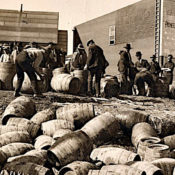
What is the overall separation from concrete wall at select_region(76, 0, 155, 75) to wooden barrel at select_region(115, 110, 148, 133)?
47.5ft

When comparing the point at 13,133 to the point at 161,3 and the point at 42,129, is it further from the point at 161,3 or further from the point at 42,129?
the point at 161,3

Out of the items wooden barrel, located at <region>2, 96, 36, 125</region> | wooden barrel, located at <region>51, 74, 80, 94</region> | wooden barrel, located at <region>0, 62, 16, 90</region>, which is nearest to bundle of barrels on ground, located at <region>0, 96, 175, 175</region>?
wooden barrel, located at <region>2, 96, 36, 125</region>

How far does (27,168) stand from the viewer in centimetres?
483

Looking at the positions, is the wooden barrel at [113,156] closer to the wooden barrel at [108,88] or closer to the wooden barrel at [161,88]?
the wooden barrel at [108,88]

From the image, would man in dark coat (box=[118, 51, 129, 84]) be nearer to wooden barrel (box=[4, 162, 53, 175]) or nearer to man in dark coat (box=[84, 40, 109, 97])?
man in dark coat (box=[84, 40, 109, 97])

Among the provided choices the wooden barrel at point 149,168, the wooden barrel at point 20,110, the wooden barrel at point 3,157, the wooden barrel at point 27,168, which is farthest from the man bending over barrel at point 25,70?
the wooden barrel at point 149,168

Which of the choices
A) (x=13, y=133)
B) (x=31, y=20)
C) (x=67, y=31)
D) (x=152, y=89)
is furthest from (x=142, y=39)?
(x=13, y=133)

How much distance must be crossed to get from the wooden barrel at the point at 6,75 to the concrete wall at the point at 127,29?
11.8 m

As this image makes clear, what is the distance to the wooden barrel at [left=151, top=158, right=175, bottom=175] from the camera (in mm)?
5133

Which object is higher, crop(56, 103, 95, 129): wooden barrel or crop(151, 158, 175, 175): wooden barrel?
crop(56, 103, 95, 129): wooden barrel

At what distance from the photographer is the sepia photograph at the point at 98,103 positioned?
215 inches

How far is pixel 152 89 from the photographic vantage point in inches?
575

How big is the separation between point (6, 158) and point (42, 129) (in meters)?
1.69

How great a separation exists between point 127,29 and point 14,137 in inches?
796
